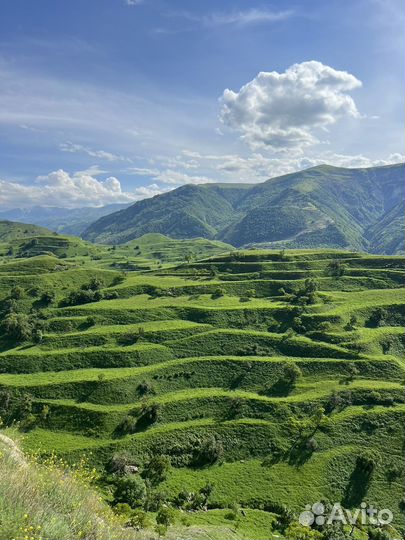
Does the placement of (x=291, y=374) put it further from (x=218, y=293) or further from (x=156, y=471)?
(x=218, y=293)

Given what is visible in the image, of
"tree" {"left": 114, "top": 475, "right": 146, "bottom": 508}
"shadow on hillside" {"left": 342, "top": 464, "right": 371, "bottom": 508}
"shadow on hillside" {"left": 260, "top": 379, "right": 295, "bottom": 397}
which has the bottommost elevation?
"shadow on hillside" {"left": 342, "top": 464, "right": 371, "bottom": 508}

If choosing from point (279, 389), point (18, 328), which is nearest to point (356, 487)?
point (279, 389)

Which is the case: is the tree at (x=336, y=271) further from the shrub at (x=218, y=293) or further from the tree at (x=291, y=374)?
the tree at (x=291, y=374)

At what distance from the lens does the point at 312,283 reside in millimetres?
168750

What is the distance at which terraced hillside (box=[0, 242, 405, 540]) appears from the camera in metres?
80.9

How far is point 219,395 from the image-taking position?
105 m

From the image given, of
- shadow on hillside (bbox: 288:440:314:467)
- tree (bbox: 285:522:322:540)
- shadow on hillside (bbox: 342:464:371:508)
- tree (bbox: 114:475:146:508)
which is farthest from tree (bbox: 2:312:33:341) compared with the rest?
shadow on hillside (bbox: 342:464:371:508)

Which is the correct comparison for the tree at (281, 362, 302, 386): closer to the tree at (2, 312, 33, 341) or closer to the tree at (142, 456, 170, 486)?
the tree at (142, 456, 170, 486)

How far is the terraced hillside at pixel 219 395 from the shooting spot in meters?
80.9

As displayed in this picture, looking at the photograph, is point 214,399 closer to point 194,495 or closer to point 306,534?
point 194,495

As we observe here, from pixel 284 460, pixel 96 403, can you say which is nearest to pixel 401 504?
pixel 284 460

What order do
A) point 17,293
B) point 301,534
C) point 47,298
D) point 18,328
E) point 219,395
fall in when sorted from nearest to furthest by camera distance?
point 301,534 < point 219,395 < point 18,328 < point 47,298 < point 17,293

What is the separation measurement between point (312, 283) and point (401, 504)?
3907 inches

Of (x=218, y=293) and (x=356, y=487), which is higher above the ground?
(x=218, y=293)
